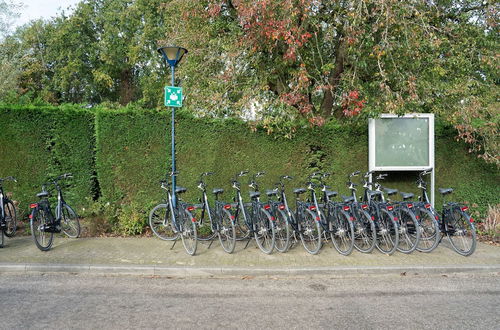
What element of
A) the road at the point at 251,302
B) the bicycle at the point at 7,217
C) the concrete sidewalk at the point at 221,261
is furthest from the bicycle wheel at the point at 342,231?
the bicycle at the point at 7,217

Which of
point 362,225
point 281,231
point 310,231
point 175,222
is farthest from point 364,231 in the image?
point 175,222

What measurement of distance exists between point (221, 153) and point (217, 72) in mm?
2556

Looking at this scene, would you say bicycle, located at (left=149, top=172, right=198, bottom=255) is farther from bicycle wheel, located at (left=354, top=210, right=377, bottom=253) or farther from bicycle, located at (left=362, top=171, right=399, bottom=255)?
bicycle, located at (left=362, top=171, right=399, bottom=255)

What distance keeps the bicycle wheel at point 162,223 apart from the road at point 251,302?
6.16ft

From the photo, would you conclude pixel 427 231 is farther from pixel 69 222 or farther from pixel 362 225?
pixel 69 222

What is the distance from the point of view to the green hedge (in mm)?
7961

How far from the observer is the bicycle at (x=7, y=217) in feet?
21.6

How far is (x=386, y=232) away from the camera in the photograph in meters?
6.25

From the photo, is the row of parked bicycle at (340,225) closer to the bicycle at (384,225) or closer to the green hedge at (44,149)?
the bicycle at (384,225)

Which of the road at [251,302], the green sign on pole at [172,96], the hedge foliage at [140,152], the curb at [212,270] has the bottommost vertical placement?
the road at [251,302]

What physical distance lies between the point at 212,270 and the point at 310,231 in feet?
5.86

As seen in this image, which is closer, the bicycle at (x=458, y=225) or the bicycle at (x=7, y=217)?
the bicycle at (x=458, y=225)

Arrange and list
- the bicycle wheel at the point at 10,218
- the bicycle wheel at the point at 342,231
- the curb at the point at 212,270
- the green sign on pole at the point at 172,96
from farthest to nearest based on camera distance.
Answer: the green sign on pole at the point at 172,96
the bicycle wheel at the point at 10,218
the bicycle wheel at the point at 342,231
the curb at the point at 212,270

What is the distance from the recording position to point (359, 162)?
8.49 meters
